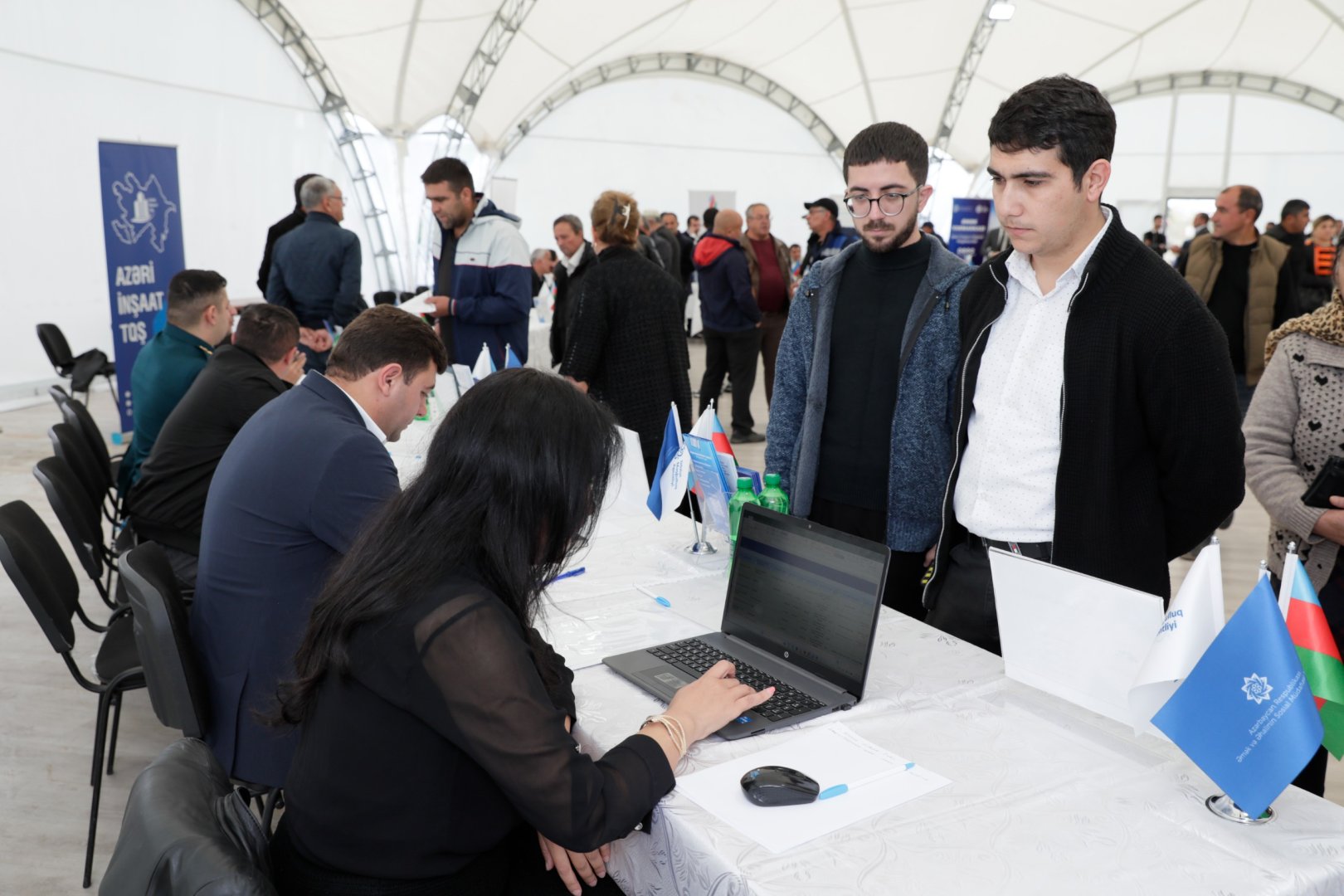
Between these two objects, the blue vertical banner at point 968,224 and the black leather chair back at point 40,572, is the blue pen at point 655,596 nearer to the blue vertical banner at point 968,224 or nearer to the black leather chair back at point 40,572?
the black leather chair back at point 40,572

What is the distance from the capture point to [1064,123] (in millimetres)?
1574

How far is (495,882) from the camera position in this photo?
1281 mm

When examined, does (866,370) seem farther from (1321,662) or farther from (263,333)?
(263,333)

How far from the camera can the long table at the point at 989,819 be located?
1051mm

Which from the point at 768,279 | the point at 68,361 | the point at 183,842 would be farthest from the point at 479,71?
the point at 183,842

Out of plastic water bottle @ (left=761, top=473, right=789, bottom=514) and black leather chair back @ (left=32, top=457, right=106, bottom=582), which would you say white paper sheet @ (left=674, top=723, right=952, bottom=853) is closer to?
plastic water bottle @ (left=761, top=473, right=789, bottom=514)

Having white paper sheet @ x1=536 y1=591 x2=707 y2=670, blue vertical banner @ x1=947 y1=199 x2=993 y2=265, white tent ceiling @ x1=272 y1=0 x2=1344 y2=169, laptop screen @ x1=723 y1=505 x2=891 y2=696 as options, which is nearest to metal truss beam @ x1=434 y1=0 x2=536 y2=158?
white tent ceiling @ x1=272 y1=0 x2=1344 y2=169

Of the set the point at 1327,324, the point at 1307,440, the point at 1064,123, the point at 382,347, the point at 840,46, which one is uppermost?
the point at 840,46

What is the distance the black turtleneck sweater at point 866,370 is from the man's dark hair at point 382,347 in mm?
894

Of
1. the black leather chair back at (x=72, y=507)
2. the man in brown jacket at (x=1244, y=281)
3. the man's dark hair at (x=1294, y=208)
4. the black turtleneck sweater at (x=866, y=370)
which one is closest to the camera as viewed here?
the black turtleneck sweater at (x=866, y=370)

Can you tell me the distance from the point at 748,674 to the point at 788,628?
10 centimetres

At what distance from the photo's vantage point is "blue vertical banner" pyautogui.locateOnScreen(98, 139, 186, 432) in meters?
5.97

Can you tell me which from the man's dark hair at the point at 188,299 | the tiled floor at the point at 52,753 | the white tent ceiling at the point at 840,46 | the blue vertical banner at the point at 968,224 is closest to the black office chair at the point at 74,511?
the tiled floor at the point at 52,753

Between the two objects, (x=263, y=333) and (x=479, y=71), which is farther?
(x=479, y=71)
